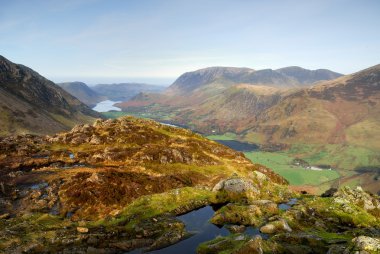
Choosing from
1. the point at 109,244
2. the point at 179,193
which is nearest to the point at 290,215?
the point at 179,193

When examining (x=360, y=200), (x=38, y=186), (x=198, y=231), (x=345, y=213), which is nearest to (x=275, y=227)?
(x=198, y=231)

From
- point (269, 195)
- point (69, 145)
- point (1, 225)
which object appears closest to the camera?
point (1, 225)

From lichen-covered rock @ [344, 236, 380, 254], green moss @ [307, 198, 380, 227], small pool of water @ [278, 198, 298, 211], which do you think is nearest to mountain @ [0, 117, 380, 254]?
lichen-covered rock @ [344, 236, 380, 254]

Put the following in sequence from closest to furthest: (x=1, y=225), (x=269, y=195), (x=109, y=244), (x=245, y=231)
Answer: (x=109, y=244) → (x=1, y=225) → (x=245, y=231) → (x=269, y=195)

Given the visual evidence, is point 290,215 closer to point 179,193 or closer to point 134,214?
point 179,193

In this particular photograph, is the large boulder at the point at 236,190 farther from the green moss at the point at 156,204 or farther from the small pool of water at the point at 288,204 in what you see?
the small pool of water at the point at 288,204

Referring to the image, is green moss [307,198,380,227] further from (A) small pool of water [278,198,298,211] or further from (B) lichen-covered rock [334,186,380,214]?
(A) small pool of water [278,198,298,211]
